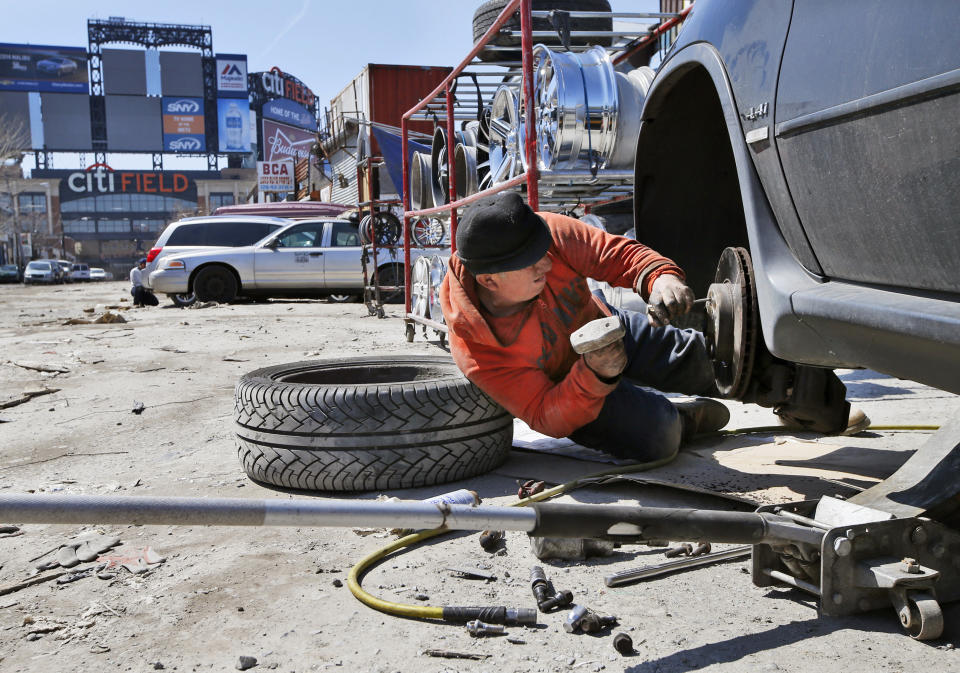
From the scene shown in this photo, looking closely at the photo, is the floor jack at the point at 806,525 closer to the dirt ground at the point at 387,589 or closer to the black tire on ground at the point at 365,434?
the dirt ground at the point at 387,589

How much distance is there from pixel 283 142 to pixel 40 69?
61.0 metres

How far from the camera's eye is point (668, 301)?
7.83 ft

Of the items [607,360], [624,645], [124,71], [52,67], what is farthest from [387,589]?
[52,67]

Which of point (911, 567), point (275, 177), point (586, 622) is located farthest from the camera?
point (275, 177)

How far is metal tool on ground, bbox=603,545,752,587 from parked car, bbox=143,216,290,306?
44.2 ft

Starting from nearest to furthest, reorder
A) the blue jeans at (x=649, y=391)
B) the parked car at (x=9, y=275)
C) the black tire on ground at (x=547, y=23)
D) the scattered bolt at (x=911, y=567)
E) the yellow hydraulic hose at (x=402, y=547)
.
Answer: the scattered bolt at (x=911, y=567) → the yellow hydraulic hose at (x=402, y=547) → the blue jeans at (x=649, y=391) → the black tire on ground at (x=547, y=23) → the parked car at (x=9, y=275)

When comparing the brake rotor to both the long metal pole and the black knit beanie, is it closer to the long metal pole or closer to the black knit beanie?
the black knit beanie

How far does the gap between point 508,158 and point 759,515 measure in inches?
140

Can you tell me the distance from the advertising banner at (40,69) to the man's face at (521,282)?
91.9 m

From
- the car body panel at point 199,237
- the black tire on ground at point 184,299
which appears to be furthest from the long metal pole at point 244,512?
the car body panel at point 199,237

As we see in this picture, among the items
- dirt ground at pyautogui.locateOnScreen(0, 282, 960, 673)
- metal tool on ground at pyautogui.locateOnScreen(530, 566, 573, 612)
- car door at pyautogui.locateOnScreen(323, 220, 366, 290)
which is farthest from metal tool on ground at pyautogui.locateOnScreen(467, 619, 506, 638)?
car door at pyautogui.locateOnScreen(323, 220, 366, 290)

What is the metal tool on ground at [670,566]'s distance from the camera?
81.0 inches

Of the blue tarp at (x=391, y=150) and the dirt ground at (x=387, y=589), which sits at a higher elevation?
the blue tarp at (x=391, y=150)

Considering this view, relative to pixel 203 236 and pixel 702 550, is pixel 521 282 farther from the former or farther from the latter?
pixel 203 236
